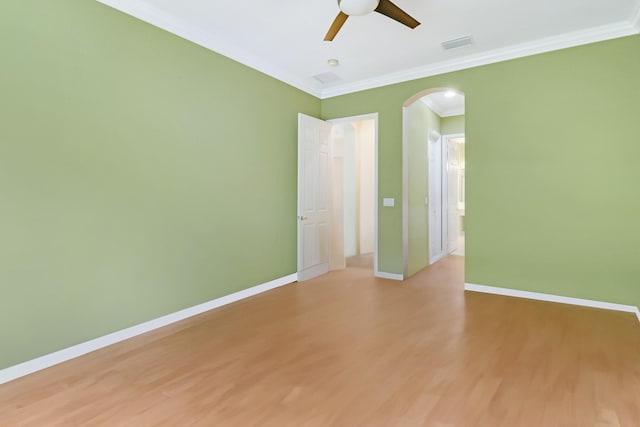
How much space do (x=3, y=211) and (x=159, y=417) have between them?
1.76 metres

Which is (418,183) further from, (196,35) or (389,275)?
(196,35)

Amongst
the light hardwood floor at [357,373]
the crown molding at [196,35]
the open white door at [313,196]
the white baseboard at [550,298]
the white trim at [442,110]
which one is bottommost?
the light hardwood floor at [357,373]

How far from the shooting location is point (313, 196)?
4938 millimetres

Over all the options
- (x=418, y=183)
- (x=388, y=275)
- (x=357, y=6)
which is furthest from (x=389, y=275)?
(x=357, y=6)

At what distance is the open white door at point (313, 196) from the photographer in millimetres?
4703

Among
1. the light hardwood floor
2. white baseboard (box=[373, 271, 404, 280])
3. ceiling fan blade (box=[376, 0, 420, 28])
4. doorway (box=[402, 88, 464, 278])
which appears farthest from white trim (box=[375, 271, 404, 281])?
ceiling fan blade (box=[376, 0, 420, 28])

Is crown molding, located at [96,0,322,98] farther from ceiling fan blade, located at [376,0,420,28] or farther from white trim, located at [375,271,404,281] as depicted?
white trim, located at [375,271,404,281]

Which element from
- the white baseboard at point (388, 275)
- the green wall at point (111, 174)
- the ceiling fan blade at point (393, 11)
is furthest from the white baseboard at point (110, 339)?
the ceiling fan blade at point (393, 11)

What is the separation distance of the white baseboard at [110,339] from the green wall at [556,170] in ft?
10.3

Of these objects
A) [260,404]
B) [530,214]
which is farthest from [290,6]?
[530,214]

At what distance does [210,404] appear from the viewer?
6.50ft

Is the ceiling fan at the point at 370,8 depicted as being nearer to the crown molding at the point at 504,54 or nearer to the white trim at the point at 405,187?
the crown molding at the point at 504,54

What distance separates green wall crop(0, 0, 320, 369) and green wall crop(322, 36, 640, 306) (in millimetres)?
2961

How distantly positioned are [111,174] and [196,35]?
68.0 inches
